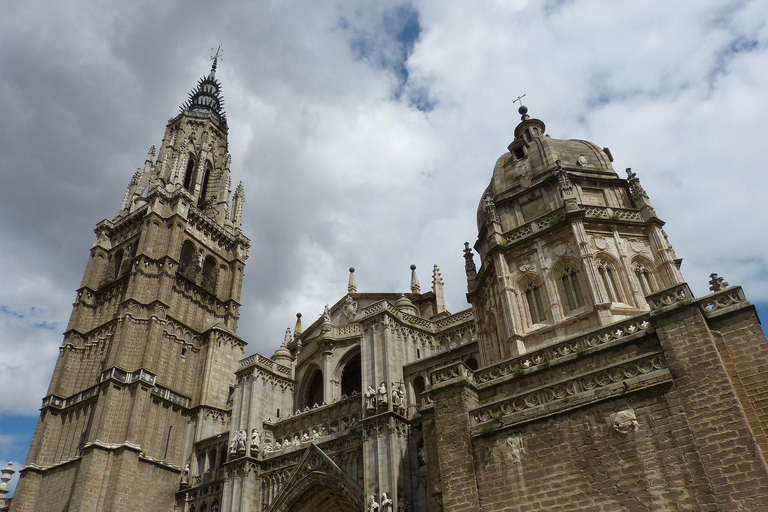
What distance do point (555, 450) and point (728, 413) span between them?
3.70m

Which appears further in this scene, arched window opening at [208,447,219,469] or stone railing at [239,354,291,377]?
arched window opening at [208,447,219,469]

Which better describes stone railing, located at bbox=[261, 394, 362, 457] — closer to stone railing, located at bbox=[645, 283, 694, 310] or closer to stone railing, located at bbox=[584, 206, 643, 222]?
stone railing, located at bbox=[584, 206, 643, 222]

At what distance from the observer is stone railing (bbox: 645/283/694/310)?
13.7 m

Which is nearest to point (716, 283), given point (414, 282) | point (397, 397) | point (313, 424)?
point (397, 397)

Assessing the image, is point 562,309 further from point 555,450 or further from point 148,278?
point 148,278

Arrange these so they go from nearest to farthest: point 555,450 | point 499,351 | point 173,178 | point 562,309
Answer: point 555,450
point 562,309
point 499,351
point 173,178

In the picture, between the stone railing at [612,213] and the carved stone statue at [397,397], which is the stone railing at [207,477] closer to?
the carved stone statue at [397,397]

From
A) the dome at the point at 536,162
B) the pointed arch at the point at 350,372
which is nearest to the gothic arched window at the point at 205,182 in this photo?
the pointed arch at the point at 350,372

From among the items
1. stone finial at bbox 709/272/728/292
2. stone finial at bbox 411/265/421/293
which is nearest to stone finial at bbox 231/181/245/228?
stone finial at bbox 411/265/421/293

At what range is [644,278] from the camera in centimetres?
1902

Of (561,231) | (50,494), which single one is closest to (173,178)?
(50,494)

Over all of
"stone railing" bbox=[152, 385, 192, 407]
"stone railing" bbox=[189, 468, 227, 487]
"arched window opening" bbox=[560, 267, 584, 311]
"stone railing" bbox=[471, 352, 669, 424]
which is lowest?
"stone railing" bbox=[471, 352, 669, 424]

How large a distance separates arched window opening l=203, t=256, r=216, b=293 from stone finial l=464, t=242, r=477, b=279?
2319 centimetres

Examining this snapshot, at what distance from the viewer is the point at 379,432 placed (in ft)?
69.8
